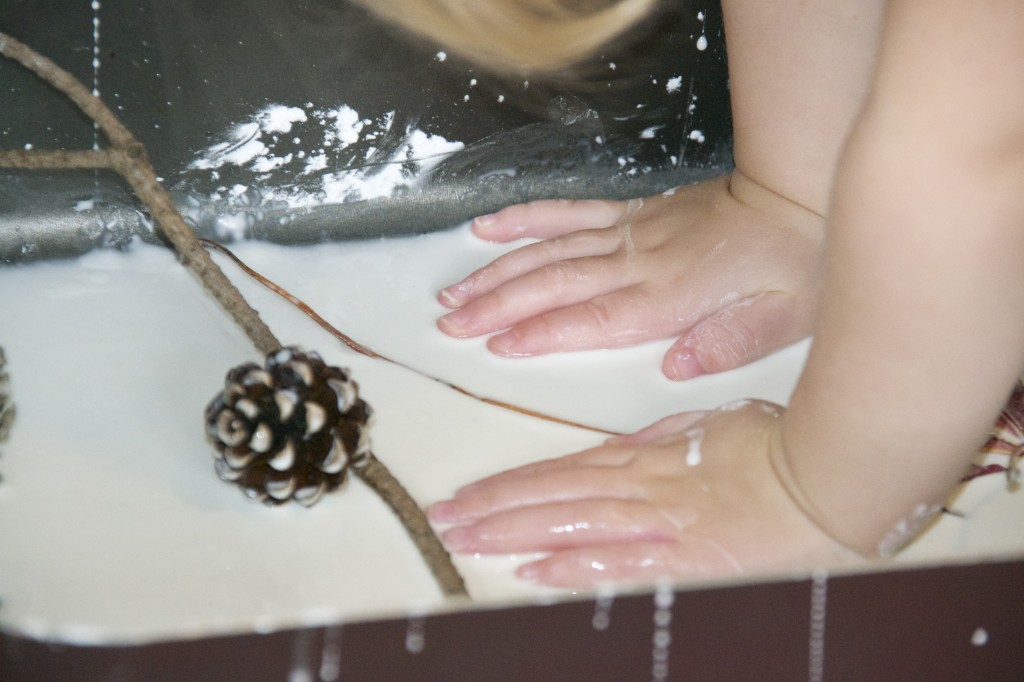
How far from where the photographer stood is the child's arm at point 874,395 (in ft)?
1.01

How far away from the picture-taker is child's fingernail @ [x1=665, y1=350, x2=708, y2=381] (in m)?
0.50

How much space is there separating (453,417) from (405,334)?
7 cm

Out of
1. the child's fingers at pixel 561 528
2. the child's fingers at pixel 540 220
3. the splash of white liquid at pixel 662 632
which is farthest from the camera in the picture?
the child's fingers at pixel 540 220

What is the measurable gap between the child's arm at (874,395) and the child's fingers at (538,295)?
0.37 feet

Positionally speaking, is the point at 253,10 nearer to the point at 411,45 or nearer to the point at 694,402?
the point at 411,45

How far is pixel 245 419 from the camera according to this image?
0.36m

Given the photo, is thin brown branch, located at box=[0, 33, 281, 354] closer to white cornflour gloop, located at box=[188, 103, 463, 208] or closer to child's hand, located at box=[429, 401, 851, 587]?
white cornflour gloop, located at box=[188, 103, 463, 208]

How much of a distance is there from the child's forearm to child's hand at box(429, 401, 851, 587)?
19 mm

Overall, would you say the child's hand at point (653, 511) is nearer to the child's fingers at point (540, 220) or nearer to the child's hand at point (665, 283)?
the child's hand at point (665, 283)

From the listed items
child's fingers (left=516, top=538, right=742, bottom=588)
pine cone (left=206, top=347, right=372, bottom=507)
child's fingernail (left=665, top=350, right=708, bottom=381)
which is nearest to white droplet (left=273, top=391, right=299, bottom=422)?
pine cone (left=206, top=347, right=372, bottom=507)

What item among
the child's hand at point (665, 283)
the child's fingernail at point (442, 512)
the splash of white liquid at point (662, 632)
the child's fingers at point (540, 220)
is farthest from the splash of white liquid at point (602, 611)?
the child's fingers at point (540, 220)

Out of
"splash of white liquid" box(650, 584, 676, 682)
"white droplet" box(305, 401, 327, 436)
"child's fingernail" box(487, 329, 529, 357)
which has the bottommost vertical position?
"splash of white liquid" box(650, 584, 676, 682)

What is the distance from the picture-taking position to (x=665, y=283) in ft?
1.80

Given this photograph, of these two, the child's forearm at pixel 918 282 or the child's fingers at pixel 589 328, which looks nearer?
the child's forearm at pixel 918 282
